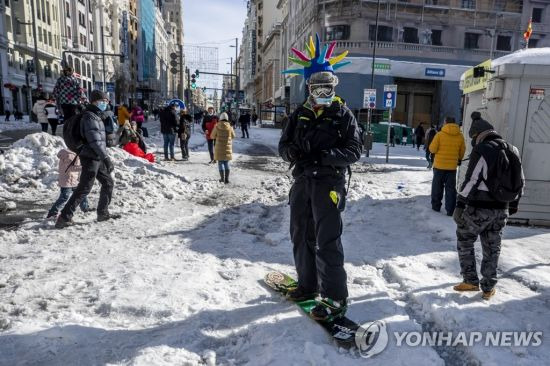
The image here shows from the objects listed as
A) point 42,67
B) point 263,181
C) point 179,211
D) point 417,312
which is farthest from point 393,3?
point 42,67

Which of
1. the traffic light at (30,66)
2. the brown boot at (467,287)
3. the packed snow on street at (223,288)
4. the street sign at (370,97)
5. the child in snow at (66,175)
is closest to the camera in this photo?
the packed snow on street at (223,288)

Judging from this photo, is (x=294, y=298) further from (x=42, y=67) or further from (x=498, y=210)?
(x=42, y=67)

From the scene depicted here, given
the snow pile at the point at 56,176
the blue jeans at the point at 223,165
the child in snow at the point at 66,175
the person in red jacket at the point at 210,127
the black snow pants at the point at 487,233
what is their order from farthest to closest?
the person in red jacket at the point at 210,127 < the blue jeans at the point at 223,165 < the snow pile at the point at 56,176 < the child in snow at the point at 66,175 < the black snow pants at the point at 487,233

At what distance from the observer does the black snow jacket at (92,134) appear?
593cm

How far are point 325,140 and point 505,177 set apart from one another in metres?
1.95

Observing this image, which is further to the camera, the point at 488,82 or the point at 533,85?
the point at 488,82

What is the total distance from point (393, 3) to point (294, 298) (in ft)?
134

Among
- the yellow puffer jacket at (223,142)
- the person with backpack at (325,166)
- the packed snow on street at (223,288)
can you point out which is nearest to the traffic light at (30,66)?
the packed snow on street at (223,288)

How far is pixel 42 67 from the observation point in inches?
2083

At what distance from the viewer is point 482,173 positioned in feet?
13.1

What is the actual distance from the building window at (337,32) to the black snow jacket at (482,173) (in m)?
37.4

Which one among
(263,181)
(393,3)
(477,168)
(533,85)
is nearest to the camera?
(477,168)

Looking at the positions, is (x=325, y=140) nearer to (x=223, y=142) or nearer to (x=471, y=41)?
(x=223, y=142)

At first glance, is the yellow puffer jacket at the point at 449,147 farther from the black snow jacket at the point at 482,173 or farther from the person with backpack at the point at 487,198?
the black snow jacket at the point at 482,173
